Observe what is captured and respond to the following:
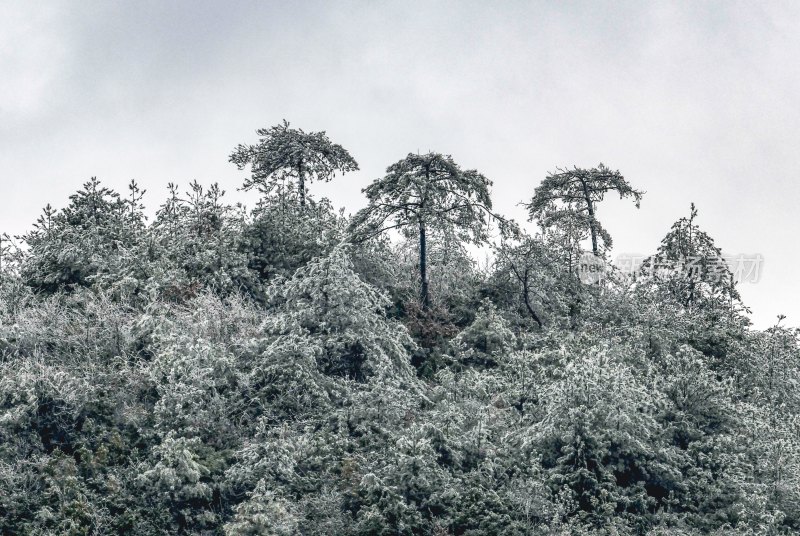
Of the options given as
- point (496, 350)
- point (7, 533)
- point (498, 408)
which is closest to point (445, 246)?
point (496, 350)

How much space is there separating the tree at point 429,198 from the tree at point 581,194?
7.20 metres

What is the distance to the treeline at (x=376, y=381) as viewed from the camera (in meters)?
18.4

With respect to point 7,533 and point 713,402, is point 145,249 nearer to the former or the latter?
point 7,533

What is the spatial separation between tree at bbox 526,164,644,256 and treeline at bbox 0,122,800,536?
378 cm

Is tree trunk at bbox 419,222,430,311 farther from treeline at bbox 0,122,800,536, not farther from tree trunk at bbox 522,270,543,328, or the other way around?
tree trunk at bbox 522,270,543,328

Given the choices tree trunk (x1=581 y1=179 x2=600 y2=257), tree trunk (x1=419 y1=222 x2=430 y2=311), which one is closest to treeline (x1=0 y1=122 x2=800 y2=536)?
tree trunk (x1=419 y1=222 x2=430 y2=311)

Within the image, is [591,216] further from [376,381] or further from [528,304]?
[376,381]

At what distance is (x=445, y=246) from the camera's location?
97.0 feet

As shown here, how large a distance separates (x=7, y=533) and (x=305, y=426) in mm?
6619

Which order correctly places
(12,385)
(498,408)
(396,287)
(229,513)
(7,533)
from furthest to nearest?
(396,287) → (498,408) → (12,385) → (229,513) → (7,533)

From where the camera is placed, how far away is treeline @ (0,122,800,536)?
725 inches

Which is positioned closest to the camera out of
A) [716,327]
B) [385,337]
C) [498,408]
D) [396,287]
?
[498,408]

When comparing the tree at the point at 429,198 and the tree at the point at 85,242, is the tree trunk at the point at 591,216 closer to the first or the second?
the tree at the point at 429,198

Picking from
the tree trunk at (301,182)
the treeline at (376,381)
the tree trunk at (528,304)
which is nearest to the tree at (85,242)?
the treeline at (376,381)
